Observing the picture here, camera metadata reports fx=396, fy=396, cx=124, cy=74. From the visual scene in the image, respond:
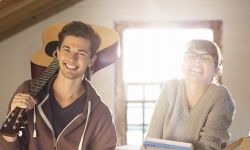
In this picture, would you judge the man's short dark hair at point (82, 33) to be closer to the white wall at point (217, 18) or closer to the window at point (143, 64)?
the window at point (143, 64)

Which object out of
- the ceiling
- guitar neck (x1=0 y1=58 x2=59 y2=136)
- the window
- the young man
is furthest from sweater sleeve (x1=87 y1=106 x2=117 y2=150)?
the window

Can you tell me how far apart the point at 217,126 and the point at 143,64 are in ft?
6.00

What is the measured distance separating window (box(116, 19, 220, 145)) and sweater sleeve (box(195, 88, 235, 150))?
5.13ft

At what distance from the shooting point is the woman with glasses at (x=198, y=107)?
1341mm

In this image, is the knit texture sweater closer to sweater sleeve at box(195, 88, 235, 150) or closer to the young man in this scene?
sweater sleeve at box(195, 88, 235, 150)

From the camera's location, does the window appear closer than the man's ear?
No

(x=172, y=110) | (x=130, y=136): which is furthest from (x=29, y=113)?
(x=130, y=136)

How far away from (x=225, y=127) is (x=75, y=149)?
0.52m

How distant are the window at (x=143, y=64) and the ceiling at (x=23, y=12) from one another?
0.54m

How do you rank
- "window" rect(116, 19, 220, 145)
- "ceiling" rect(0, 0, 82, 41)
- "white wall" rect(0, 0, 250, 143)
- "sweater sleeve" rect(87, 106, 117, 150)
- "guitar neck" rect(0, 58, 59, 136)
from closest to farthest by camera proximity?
"guitar neck" rect(0, 58, 59, 136) → "sweater sleeve" rect(87, 106, 117, 150) → "ceiling" rect(0, 0, 82, 41) → "window" rect(116, 19, 220, 145) → "white wall" rect(0, 0, 250, 143)

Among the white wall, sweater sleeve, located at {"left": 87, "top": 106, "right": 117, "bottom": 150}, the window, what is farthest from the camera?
the white wall

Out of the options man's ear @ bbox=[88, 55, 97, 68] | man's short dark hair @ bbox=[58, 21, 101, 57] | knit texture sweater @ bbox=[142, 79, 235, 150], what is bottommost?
knit texture sweater @ bbox=[142, 79, 235, 150]

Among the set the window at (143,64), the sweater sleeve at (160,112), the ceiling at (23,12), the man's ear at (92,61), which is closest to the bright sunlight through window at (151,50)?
the window at (143,64)

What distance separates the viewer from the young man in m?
1.26
